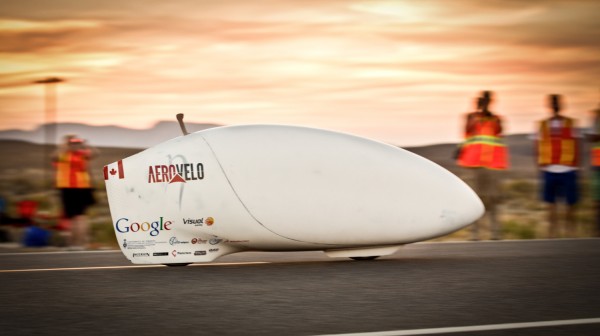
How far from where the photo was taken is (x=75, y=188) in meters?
14.3

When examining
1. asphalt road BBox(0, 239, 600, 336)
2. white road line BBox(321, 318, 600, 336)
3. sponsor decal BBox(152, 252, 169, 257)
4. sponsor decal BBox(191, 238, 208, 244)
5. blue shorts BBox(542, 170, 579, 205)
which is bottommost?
white road line BBox(321, 318, 600, 336)

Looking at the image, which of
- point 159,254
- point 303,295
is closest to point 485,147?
point 159,254

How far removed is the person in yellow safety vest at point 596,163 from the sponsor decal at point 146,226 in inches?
303

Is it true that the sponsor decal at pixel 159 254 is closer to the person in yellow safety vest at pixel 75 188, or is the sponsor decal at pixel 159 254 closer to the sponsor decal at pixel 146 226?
the sponsor decal at pixel 146 226

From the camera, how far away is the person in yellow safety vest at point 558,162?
14.9 meters

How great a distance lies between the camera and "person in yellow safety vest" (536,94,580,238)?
586 inches

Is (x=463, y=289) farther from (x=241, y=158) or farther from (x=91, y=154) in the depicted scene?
(x=91, y=154)

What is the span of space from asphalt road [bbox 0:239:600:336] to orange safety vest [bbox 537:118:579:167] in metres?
4.04

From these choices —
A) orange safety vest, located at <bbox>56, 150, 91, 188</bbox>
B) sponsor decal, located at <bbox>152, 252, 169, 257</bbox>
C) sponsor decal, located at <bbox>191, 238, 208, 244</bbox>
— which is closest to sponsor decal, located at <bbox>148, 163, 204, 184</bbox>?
sponsor decal, located at <bbox>191, 238, 208, 244</bbox>

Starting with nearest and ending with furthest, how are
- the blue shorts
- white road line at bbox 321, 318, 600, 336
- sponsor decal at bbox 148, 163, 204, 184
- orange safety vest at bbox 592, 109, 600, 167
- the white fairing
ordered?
white road line at bbox 321, 318, 600, 336 → the white fairing → sponsor decal at bbox 148, 163, 204, 184 → the blue shorts → orange safety vest at bbox 592, 109, 600, 167

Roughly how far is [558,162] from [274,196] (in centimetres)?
686

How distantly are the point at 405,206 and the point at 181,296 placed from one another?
2.93m

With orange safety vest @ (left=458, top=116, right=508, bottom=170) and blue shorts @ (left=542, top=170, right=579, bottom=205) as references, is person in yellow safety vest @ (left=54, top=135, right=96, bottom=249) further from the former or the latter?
blue shorts @ (left=542, top=170, right=579, bottom=205)

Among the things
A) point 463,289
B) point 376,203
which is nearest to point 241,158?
point 376,203
